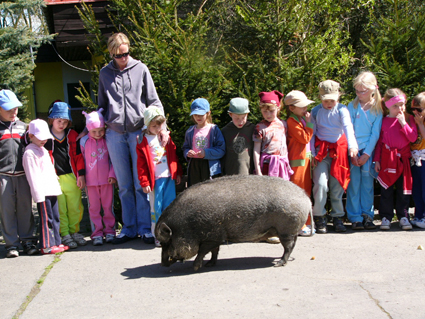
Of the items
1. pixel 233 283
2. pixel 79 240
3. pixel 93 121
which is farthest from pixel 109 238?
pixel 233 283

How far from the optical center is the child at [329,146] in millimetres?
6070

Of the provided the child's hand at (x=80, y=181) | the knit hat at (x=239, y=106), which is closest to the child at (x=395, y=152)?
the knit hat at (x=239, y=106)

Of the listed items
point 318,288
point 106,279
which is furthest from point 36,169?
point 318,288

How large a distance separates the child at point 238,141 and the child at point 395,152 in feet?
5.97

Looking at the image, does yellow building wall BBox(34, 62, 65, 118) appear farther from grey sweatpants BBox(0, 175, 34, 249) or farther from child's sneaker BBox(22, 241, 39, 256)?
child's sneaker BBox(22, 241, 39, 256)

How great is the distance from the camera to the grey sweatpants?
5605 mm

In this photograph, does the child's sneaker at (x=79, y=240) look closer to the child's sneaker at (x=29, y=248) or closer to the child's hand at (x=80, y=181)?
the child's sneaker at (x=29, y=248)

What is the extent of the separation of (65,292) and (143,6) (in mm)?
4288

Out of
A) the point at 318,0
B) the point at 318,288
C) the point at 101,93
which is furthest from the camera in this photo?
the point at 318,0

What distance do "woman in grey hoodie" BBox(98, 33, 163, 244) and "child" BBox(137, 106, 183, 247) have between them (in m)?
0.20

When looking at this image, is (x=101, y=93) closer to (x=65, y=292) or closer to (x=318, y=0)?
(x=65, y=292)

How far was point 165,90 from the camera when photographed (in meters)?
6.63

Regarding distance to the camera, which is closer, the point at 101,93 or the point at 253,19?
the point at 101,93

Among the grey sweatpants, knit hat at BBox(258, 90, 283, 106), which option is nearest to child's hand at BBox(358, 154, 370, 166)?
knit hat at BBox(258, 90, 283, 106)
